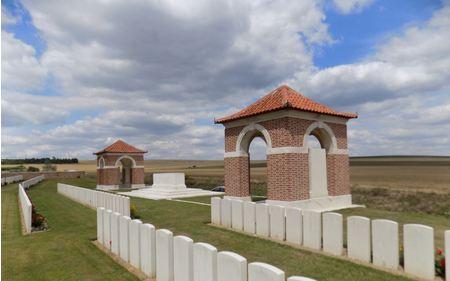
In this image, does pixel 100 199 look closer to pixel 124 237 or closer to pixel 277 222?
pixel 124 237

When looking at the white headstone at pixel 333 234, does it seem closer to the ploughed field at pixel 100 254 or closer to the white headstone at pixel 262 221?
the ploughed field at pixel 100 254

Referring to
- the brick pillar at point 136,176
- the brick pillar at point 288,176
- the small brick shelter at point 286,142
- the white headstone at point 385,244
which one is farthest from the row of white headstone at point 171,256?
the brick pillar at point 136,176

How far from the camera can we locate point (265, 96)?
55.0 ft

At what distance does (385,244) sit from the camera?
24.6 ft

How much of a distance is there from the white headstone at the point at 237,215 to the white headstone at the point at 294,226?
2.16 meters

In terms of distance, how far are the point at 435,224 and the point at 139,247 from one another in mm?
10352

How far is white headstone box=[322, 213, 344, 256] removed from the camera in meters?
8.36

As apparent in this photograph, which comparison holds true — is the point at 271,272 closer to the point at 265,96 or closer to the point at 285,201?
the point at 285,201

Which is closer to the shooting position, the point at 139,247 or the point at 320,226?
the point at 139,247

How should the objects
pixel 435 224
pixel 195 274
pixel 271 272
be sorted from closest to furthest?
pixel 271 272, pixel 195 274, pixel 435 224

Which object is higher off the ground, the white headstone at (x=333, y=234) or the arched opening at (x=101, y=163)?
the arched opening at (x=101, y=163)

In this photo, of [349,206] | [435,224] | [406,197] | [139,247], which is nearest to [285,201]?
[349,206]

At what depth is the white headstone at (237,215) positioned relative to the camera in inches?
456

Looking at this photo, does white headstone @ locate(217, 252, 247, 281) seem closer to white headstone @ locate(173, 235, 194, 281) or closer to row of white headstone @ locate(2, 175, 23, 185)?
white headstone @ locate(173, 235, 194, 281)
